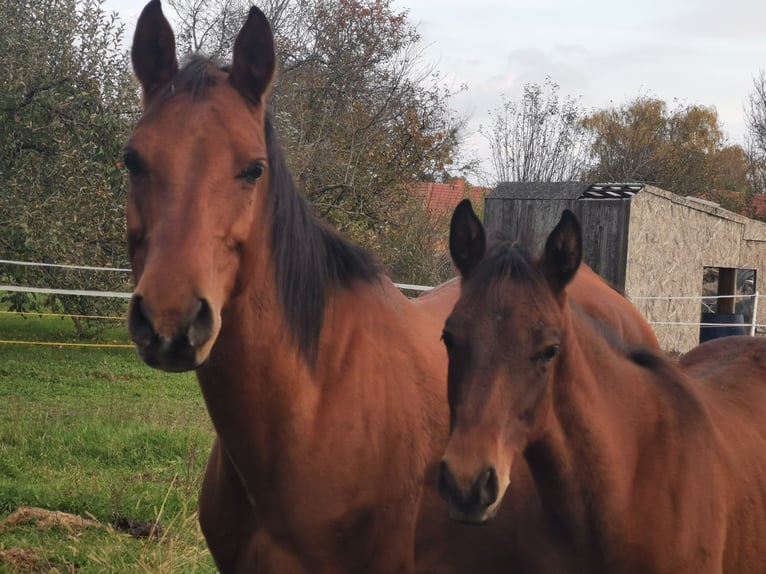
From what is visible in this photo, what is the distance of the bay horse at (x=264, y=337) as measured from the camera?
2.41m

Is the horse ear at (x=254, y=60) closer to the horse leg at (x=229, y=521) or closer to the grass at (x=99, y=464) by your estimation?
the horse leg at (x=229, y=521)

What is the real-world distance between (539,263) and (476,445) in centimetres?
71

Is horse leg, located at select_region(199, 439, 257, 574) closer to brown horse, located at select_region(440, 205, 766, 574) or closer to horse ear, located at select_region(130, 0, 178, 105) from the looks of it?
brown horse, located at select_region(440, 205, 766, 574)

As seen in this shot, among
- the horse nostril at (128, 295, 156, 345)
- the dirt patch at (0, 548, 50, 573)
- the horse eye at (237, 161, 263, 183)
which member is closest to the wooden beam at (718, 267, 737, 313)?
the dirt patch at (0, 548, 50, 573)

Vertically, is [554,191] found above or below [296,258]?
above

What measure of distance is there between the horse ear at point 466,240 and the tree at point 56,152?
9.14m

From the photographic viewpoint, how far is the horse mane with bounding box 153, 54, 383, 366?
2.72 metres

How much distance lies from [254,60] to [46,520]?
3.58 m

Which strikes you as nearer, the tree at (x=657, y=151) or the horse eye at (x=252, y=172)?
the horse eye at (x=252, y=172)

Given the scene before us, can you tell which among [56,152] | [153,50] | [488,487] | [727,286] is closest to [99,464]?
[153,50]

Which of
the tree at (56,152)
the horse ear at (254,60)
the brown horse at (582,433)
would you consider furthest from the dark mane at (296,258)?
the tree at (56,152)

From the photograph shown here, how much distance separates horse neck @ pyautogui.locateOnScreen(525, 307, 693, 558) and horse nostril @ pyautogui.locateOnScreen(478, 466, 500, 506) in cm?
44

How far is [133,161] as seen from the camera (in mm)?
2527

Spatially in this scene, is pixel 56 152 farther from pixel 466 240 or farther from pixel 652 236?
pixel 466 240
